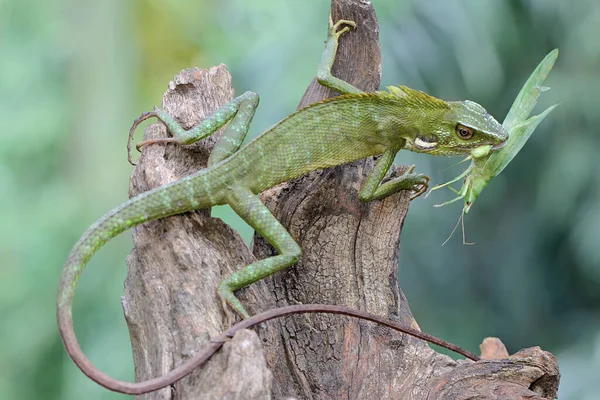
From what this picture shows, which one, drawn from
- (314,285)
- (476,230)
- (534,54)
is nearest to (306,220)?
(314,285)

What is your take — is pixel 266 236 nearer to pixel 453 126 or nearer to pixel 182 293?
pixel 182 293

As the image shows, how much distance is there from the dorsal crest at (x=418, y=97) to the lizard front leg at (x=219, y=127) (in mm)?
920

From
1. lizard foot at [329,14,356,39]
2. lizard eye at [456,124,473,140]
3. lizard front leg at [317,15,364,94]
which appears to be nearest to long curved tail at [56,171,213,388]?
lizard front leg at [317,15,364,94]

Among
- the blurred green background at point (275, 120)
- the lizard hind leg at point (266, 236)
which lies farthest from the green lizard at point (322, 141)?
the blurred green background at point (275, 120)

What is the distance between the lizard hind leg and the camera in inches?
117

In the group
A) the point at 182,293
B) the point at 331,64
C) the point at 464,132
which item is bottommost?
the point at 182,293

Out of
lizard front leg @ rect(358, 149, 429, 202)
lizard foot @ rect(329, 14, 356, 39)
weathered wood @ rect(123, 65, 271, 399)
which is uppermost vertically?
lizard foot @ rect(329, 14, 356, 39)

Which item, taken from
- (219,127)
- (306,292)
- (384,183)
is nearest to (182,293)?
(306,292)

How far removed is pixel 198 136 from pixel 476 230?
3133 millimetres

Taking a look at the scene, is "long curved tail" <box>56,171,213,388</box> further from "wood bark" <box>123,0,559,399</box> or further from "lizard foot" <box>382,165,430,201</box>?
"lizard foot" <box>382,165,430,201</box>

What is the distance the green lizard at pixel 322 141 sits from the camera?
3258mm

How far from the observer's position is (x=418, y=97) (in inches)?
141

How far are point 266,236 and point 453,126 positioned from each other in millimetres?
1338

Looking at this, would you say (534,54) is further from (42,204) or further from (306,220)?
(42,204)
